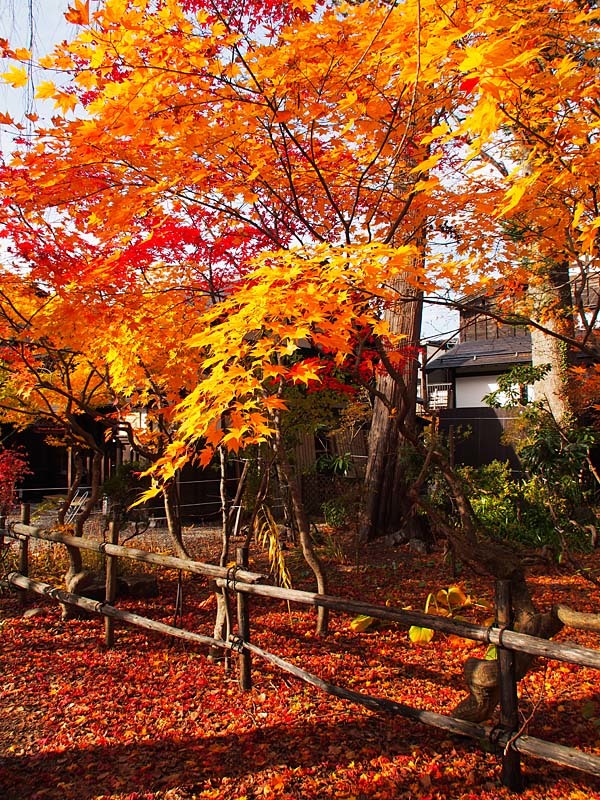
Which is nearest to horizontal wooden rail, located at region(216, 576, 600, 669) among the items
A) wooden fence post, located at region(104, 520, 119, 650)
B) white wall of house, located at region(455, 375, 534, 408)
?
wooden fence post, located at region(104, 520, 119, 650)

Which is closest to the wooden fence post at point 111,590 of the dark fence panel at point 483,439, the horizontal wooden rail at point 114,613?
the horizontal wooden rail at point 114,613

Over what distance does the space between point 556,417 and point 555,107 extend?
7.11 m

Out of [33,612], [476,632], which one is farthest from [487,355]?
[476,632]

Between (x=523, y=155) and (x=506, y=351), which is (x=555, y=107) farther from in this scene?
(x=506, y=351)

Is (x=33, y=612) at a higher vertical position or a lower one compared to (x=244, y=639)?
lower

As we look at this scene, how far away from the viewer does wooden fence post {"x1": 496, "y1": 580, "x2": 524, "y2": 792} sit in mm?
2887

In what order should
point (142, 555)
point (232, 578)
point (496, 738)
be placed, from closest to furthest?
point (496, 738) → point (232, 578) → point (142, 555)

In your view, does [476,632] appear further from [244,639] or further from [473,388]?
[473,388]

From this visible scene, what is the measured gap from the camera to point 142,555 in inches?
192

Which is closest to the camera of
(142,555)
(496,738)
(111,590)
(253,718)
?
(496,738)

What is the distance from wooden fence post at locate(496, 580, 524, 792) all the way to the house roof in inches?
669

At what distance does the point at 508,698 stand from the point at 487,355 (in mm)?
18735

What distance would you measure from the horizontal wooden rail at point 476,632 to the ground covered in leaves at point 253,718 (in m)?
0.78

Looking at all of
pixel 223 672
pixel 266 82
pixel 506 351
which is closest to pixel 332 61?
pixel 266 82
